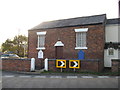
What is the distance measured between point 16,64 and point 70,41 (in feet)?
24.1

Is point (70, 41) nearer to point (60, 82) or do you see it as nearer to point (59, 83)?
point (60, 82)

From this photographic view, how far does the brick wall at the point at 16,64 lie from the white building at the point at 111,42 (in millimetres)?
9661

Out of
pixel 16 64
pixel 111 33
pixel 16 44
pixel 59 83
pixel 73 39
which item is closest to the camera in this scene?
pixel 59 83

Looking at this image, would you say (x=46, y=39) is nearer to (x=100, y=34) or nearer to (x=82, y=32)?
(x=82, y=32)

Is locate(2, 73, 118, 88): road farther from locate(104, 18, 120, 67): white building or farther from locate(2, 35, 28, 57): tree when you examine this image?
locate(2, 35, 28, 57): tree

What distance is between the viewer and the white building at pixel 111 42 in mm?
14913

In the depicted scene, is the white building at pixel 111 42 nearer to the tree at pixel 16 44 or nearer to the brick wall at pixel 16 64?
the brick wall at pixel 16 64

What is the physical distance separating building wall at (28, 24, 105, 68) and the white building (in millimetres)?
1230

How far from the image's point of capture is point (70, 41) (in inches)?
627

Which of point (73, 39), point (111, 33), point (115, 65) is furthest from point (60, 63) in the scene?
point (111, 33)

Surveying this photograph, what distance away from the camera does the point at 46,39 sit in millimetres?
17469

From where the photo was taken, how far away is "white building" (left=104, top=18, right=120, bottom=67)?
14.9m

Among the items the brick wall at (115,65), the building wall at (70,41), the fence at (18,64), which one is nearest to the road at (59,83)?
the brick wall at (115,65)

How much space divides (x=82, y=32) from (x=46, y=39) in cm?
537
